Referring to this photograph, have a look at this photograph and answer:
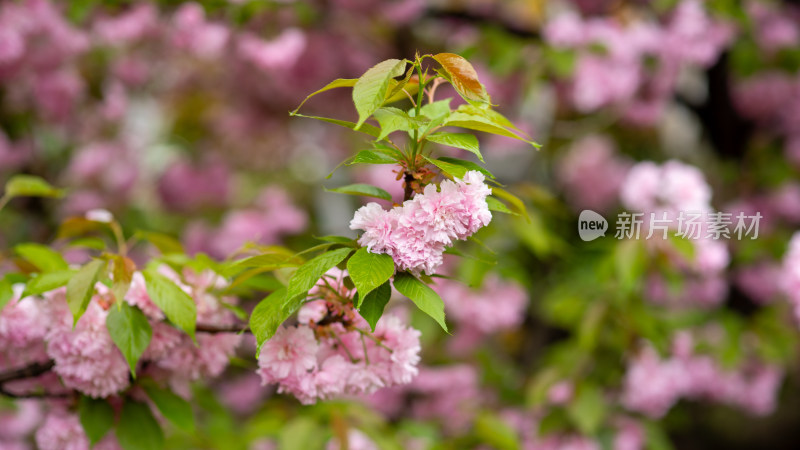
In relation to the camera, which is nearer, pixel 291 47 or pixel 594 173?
pixel 291 47

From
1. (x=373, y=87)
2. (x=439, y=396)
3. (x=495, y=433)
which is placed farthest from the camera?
(x=439, y=396)

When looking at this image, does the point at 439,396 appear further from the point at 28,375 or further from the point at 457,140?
the point at 457,140

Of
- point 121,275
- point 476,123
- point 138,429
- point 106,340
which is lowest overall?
point 138,429

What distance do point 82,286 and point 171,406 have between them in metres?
0.26

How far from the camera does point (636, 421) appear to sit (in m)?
1.88

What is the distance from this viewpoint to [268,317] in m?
0.79

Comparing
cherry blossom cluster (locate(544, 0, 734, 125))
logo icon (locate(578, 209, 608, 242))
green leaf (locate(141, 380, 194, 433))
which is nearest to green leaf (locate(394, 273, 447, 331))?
green leaf (locate(141, 380, 194, 433))

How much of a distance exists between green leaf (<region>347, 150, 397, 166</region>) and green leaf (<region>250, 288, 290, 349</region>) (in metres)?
0.19

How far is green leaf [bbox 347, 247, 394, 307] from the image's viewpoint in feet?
2.30

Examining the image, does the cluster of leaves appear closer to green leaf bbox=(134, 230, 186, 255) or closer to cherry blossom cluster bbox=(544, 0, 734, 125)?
green leaf bbox=(134, 230, 186, 255)

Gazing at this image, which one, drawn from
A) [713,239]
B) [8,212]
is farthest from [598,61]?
[8,212]

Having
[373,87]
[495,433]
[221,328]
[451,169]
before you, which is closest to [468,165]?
[451,169]

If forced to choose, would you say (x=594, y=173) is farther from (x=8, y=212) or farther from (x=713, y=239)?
(x=8, y=212)

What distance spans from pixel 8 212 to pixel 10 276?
148 centimetres
